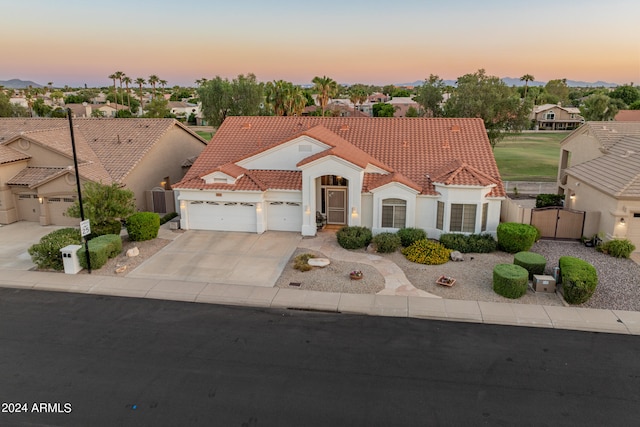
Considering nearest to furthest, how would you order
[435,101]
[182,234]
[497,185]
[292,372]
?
[292,372], [497,185], [182,234], [435,101]

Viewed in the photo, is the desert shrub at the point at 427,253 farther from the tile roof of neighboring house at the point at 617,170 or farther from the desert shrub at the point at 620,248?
the tile roof of neighboring house at the point at 617,170

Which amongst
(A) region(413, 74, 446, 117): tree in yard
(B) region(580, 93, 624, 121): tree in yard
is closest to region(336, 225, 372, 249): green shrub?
(A) region(413, 74, 446, 117): tree in yard

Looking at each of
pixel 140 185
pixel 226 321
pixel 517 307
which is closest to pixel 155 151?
pixel 140 185

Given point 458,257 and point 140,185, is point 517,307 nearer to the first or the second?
point 458,257

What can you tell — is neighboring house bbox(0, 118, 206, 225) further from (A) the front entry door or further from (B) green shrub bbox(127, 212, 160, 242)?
(A) the front entry door

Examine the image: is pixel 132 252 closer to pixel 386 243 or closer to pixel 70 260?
pixel 70 260

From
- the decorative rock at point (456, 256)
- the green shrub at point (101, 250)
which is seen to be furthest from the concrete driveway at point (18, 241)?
the decorative rock at point (456, 256)
